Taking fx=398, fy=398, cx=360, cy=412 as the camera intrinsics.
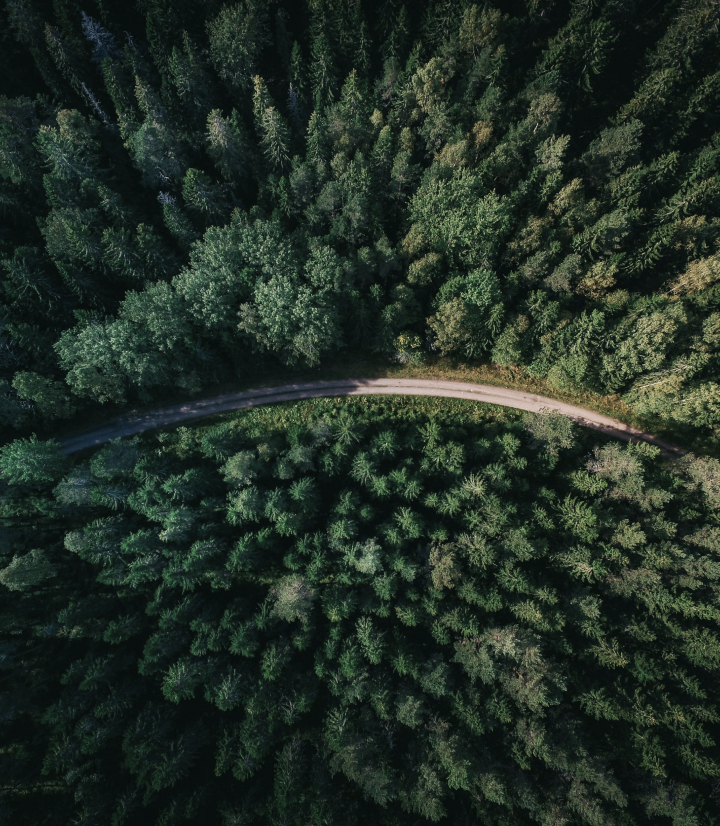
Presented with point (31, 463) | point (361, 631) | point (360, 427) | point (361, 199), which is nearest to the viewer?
point (361, 631)

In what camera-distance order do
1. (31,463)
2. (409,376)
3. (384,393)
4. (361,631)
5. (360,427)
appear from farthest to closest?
(409,376) → (384,393) → (360,427) → (31,463) → (361,631)

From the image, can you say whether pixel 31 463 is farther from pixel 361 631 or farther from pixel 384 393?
pixel 384 393

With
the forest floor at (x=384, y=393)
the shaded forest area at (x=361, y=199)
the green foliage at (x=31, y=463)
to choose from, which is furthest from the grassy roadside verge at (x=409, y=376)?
the green foliage at (x=31, y=463)

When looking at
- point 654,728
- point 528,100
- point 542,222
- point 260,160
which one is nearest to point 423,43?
point 528,100

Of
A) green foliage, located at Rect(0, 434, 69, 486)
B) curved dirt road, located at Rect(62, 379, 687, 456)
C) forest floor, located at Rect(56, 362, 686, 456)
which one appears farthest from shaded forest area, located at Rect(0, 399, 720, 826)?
forest floor, located at Rect(56, 362, 686, 456)

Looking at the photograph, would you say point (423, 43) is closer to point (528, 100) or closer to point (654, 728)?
point (528, 100)

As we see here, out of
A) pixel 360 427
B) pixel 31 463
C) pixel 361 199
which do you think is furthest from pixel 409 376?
pixel 31 463
